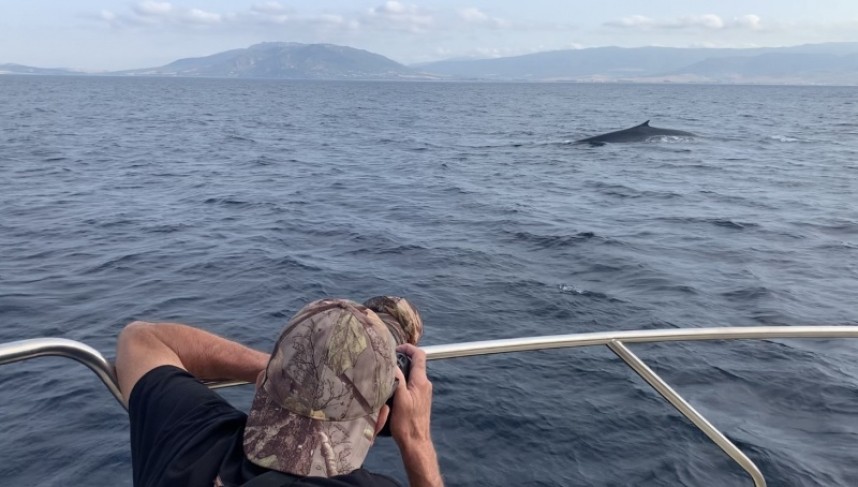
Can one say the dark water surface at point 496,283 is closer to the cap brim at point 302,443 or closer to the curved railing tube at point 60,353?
the curved railing tube at point 60,353

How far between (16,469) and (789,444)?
7.52 meters

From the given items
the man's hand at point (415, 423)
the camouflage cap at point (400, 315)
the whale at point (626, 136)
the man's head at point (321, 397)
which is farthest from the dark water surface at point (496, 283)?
the whale at point (626, 136)

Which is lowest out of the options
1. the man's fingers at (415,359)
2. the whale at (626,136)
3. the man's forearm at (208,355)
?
the whale at (626,136)

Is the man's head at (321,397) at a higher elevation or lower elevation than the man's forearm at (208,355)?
higher

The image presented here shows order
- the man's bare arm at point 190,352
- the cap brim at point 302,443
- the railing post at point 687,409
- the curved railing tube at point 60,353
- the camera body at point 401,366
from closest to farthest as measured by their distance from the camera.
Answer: the cap brim at point 302,443, the camera body at point 401,366, the curved railing tube at point 60,353, the man's bare arm at point 190,352, the railing post at point 687,409

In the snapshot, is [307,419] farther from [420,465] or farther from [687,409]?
[687,409]

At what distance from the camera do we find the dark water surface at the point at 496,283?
7.75 m

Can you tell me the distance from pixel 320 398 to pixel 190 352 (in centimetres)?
104

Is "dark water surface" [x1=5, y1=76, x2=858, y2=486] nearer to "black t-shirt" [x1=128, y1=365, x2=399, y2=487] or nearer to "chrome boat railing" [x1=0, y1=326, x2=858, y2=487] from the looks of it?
"chrome boat railing" [x1=0, y1=326, x2=858, y2=487]

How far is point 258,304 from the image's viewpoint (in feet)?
40.1

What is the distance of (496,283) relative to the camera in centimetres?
1341

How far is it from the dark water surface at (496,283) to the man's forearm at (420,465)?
4.82 metres

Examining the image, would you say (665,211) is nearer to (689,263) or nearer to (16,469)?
(689,263)

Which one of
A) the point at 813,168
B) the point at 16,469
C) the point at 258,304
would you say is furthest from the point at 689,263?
the point at 813,168
